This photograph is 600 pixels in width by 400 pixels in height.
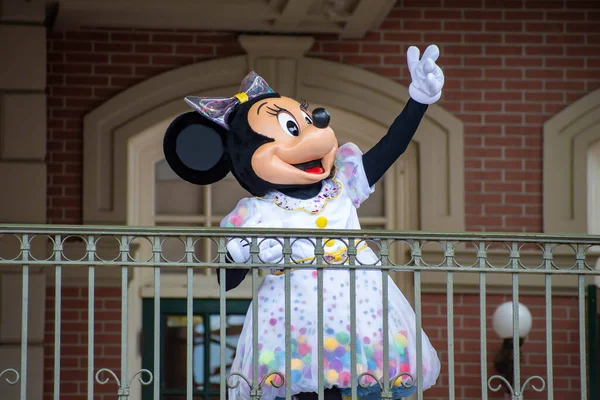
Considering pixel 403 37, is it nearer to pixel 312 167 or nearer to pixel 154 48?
pixel 154 48

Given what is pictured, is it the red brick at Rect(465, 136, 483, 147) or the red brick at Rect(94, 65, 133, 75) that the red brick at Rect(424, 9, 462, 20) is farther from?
the red brick at Rect(94, 65, 133, 75)

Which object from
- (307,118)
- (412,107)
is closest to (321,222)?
(307,118)

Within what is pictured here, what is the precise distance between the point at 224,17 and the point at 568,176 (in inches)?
93.3

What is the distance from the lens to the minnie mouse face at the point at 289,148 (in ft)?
14.8

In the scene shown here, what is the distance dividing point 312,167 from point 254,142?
0.25 meters

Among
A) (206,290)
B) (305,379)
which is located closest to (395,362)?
(305,379)

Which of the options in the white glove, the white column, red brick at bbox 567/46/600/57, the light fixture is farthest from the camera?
red brick at bbox 567/46/600/57

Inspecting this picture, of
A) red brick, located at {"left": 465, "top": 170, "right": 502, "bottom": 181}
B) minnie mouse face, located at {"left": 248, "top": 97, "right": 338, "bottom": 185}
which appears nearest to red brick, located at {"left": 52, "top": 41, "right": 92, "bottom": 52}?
red brick, located at {"left": 465, "top": 170, "right": 502, "bottom": 181}

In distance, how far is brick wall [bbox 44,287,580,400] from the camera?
7051mm

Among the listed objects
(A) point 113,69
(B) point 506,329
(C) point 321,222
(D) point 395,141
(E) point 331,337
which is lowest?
(B) point 506,329

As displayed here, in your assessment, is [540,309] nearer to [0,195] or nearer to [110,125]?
[110,125]

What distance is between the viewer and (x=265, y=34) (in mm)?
7207

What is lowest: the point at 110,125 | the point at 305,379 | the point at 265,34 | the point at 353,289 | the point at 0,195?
the point at 305,379

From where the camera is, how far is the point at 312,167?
4617 mm
